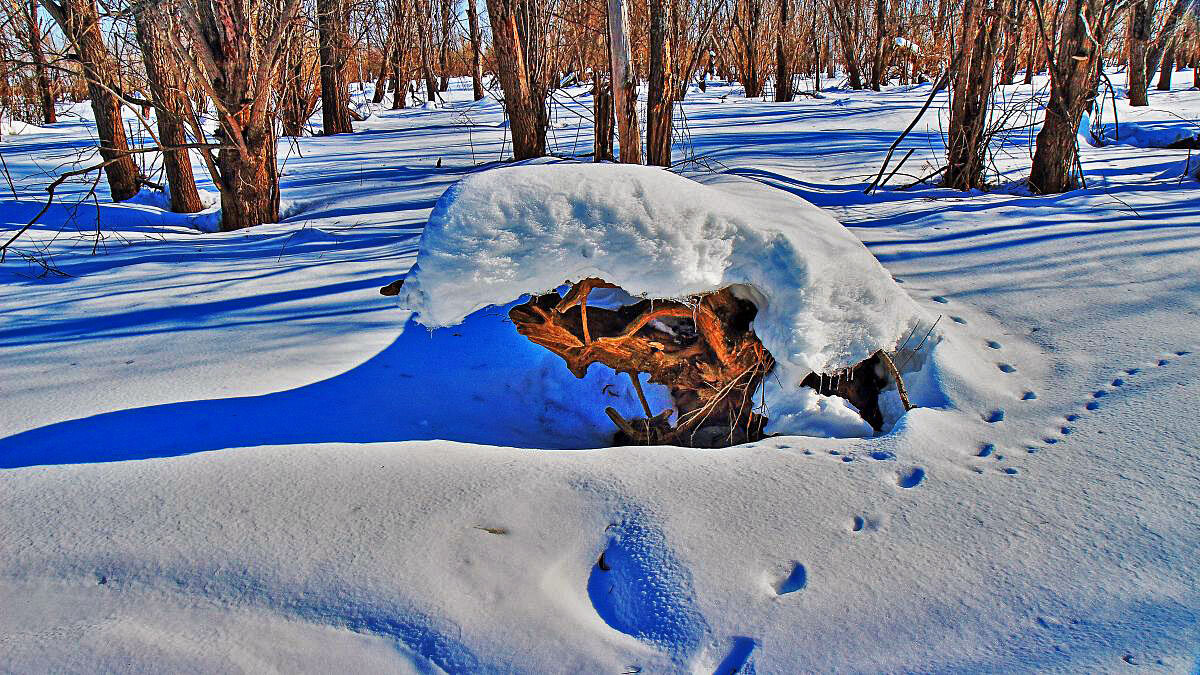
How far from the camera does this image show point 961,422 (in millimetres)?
1929

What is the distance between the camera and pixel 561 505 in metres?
1.59

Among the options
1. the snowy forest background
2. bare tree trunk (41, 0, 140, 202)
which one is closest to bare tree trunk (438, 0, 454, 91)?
bare tree trunk (41, 0, 140, 202)

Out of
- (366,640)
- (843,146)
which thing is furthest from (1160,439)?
(843,146)

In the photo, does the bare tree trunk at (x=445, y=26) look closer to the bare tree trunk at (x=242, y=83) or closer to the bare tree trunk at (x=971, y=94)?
the bare tree trunk at (x=242, y=83)

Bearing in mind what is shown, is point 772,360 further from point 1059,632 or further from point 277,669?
point 277,669

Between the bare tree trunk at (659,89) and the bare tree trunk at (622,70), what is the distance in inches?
7.5

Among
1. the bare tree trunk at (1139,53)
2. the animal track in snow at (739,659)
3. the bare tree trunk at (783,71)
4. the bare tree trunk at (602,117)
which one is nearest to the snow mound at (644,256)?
the animal track in snow at (739,659)

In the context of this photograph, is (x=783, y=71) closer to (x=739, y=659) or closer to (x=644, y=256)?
(x=644, y=256)

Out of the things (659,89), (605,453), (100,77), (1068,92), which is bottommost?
(605,453)

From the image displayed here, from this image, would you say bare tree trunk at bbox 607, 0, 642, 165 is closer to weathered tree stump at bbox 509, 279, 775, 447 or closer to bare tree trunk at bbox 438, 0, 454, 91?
weathered tree stump at bbox 509, 279, 775, 447

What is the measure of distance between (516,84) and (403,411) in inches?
215

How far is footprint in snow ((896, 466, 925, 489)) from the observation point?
163 cm

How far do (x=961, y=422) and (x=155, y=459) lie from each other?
2.05m

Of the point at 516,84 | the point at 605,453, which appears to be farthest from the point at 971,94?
the point at 605,453
